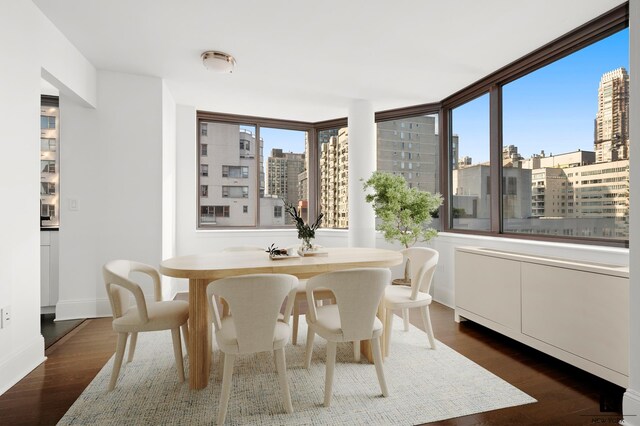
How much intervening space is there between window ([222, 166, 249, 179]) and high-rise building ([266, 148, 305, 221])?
34 cm

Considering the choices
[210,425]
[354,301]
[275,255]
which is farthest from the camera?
[275,255]

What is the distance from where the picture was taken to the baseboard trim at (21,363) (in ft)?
7.12

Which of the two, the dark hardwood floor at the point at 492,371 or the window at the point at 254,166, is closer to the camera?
the dark hardwood floor at the point at 492,371

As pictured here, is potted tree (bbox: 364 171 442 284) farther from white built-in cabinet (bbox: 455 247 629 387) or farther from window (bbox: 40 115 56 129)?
window (bbox: 40 115 56 129)

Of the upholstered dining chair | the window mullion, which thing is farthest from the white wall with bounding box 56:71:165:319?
the window mullion

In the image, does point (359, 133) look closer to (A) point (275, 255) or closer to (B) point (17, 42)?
(A) point (275, 255)

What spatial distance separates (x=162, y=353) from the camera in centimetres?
273

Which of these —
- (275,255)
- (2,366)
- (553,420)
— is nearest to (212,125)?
(275,255)

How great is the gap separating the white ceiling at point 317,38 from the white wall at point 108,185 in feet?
1.30

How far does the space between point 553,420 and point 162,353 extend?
2646mm

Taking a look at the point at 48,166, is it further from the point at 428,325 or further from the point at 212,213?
the point at 428,325

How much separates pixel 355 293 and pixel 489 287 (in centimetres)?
177

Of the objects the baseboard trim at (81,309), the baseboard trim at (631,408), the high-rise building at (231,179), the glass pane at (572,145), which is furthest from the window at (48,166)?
the baseboard trim at (631,408)

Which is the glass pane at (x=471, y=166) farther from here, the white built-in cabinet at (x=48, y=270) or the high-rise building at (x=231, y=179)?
the white built-in cabinet at (x=48, y=270)
